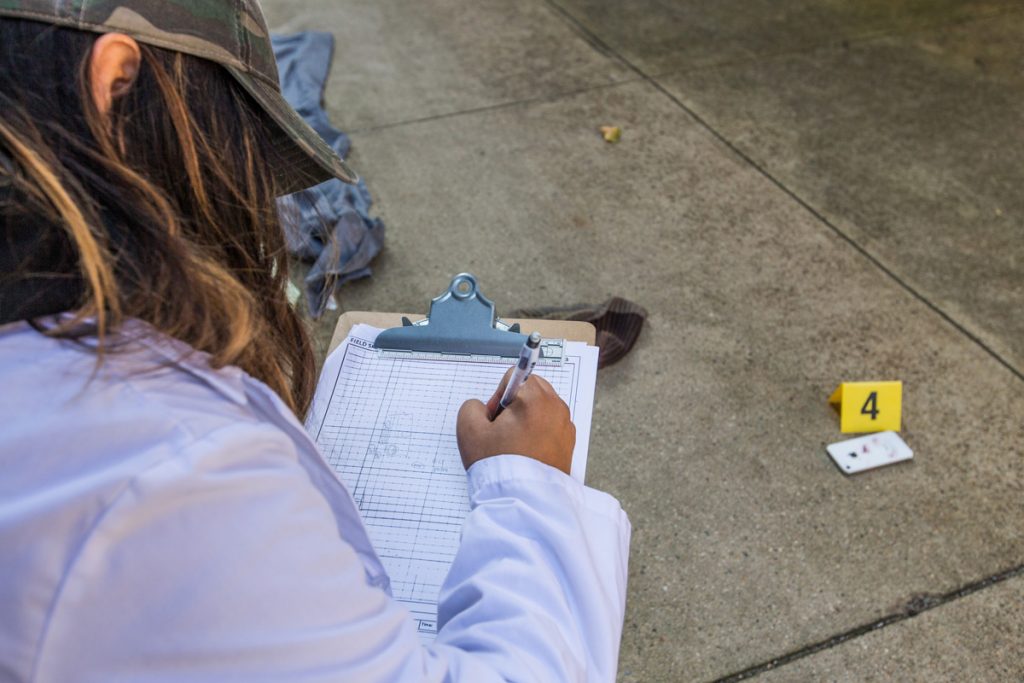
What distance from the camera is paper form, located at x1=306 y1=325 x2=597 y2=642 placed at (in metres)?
0.96

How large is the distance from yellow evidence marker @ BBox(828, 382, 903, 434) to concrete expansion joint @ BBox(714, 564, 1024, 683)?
40 centimetres

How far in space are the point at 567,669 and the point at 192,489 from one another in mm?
406

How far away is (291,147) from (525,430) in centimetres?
40

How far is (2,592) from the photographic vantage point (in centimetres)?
53

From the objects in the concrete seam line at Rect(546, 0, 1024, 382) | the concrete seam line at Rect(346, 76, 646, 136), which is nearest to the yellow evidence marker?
the concrete seam line at Rect(546, 0, 1024, 382)

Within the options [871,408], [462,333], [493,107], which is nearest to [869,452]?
[871,408]

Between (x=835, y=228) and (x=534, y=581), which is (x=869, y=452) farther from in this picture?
(x=534, y=581)

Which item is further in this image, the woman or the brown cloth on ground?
the brown cloth on ground

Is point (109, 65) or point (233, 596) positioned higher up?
point (109, 65)

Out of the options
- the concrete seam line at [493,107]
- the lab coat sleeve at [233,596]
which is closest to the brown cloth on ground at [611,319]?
the concrete seam line at [493,107]

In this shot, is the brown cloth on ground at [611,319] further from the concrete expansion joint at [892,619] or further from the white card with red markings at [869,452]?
the concrete expansion joint at [892,619]

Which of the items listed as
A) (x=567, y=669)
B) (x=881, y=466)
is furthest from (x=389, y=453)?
(x=881, y=466)

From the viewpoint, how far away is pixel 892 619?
1621 mm

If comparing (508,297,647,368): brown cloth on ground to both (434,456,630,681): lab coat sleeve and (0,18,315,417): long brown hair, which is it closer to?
(434,456,630,681): lab coat sleeve
